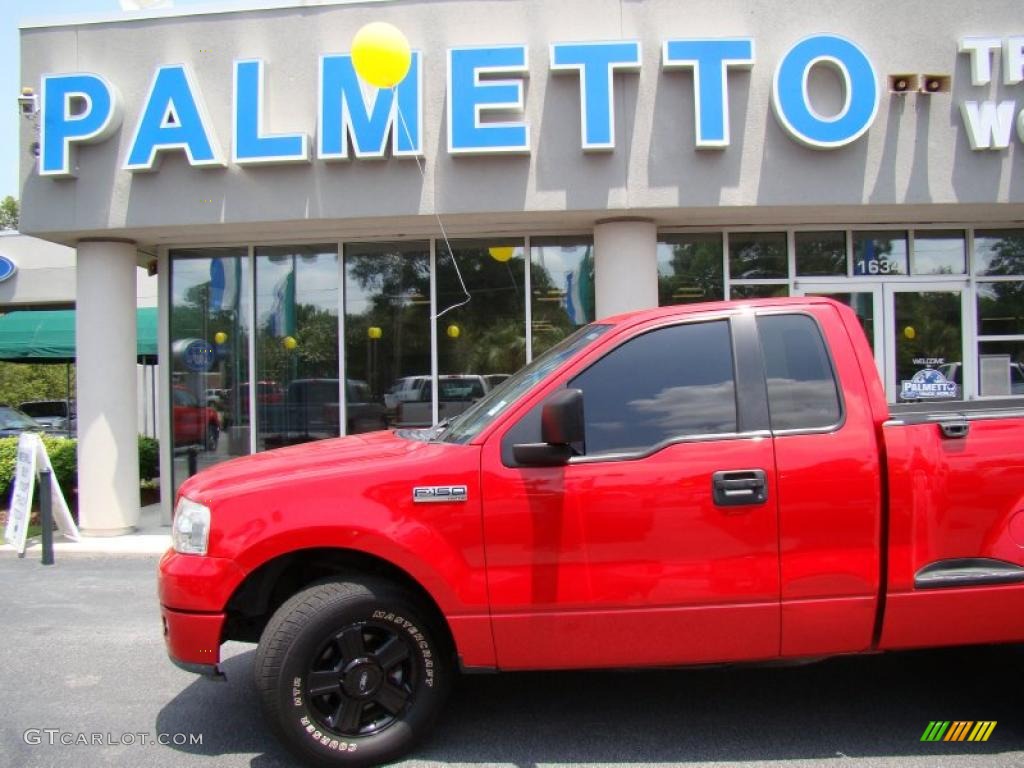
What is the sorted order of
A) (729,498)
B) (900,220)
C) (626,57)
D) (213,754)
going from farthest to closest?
(900,220)
(626,57)
(213,754)
(729,498)

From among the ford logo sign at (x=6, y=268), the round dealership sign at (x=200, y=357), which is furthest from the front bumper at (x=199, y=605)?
the ford logo sign at (x=6, y=268)

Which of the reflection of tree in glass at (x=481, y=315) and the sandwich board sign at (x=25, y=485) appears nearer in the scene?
the sandwich board sign at (x=25, y=485)

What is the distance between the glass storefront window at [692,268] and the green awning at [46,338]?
9.23 metres

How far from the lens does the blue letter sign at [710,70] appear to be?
8289mm

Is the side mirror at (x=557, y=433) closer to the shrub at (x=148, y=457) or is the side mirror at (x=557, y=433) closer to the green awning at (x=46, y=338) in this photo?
the shrub at (x=148, y=457)

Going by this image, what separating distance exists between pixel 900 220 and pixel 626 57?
386 centimetres

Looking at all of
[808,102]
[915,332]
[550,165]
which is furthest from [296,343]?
[915,332]

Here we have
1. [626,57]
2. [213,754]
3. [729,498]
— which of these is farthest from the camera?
[626,57]

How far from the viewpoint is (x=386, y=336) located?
10164mm

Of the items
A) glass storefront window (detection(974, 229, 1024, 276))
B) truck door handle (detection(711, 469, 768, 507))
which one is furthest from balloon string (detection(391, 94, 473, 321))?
glass storefront window (detection(974, 229, 1024, 276))

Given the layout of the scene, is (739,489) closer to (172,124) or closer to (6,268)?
(172,124)

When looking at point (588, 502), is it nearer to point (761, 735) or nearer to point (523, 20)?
point (761, 735)

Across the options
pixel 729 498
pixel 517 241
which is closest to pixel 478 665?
pixel 729 498

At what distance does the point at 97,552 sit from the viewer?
868cm
